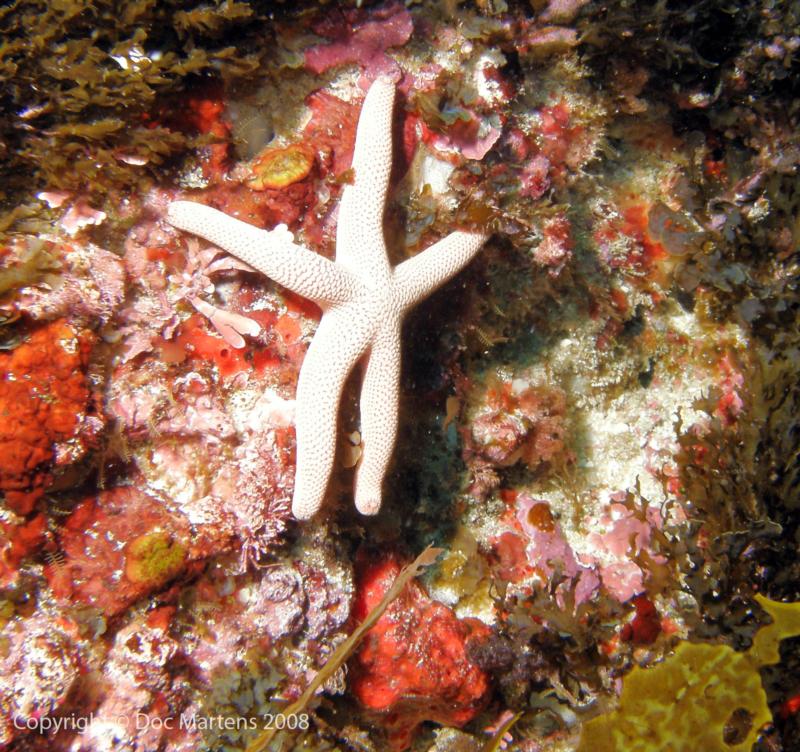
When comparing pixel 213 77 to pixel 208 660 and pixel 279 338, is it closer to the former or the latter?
pixel 279 338

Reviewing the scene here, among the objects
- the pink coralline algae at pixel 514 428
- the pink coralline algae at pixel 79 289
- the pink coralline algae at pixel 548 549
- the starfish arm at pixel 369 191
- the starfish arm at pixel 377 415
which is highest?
the starfish arm at pixel 369 191

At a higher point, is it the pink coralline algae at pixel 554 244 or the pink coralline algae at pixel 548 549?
the pink coralline algae at pixel 554 244

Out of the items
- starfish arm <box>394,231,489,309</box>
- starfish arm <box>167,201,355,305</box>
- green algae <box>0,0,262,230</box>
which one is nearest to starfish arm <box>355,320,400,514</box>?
starfish arm <box>394,231,489,309</box>

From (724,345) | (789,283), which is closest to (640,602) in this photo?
(724,345)

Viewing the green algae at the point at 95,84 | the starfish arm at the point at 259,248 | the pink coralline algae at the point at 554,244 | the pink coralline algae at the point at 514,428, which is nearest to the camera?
the green algae at the point at 95,84

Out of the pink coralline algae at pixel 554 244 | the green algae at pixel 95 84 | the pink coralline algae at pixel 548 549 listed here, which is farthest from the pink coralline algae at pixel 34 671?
the pink coralline algae at pixel 554 244

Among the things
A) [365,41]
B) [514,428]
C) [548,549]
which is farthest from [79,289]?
[548,549]

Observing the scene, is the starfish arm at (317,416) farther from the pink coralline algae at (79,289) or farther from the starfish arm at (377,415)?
the pink coralline algae at (79,289)
